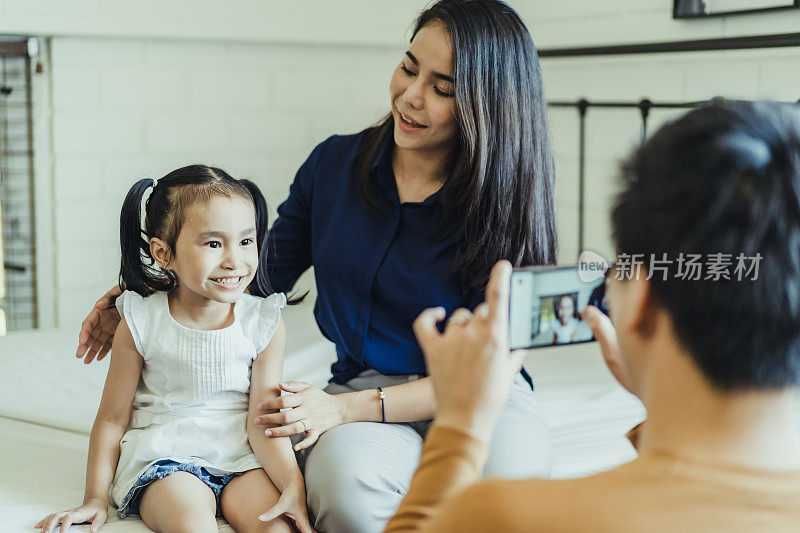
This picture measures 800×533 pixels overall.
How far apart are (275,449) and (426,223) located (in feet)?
1.41

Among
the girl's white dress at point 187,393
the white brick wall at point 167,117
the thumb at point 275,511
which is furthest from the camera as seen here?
the white brick wall at point 167,117

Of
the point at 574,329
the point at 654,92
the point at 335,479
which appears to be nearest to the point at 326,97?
the point at 654,92

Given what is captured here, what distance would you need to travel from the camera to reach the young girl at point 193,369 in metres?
1.20

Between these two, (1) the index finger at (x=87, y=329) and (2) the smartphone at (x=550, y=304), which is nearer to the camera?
(2) the smartphone at (x=550, y=304)

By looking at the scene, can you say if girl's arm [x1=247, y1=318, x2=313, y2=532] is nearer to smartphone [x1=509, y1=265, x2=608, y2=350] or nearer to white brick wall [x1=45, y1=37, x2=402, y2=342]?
smartphone [x1=509, y1=265, x2=608, y2=350]

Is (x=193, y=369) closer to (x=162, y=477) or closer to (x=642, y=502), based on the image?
(x=162, y=477)

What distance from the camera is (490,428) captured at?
69cm

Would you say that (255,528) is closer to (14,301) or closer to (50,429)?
(50,429)

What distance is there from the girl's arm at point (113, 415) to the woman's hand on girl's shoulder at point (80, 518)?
2 cm

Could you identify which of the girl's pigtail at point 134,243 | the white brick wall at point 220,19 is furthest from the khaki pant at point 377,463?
the white brick wall at point 220,19

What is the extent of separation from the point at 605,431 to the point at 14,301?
1.67 m

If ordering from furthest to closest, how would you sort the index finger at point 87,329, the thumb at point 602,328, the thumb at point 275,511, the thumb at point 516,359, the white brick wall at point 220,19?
1. the white brick wall at point 220,19
2. the index finger at point 87,329
3. the thumb at point 275,511
4. the thumb at point 602,328
5. the thumb at point 516,359

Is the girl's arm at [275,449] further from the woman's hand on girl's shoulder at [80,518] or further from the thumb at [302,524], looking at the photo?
the woman's hand on girl's shoulder at [80,518]

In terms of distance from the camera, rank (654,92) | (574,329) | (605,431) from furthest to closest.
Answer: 1. (654,92)
2. (605,431)
3. (574,329)
